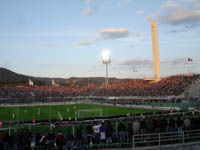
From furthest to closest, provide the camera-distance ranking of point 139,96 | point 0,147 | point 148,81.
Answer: point 148,81, point 139,96, point 0,147

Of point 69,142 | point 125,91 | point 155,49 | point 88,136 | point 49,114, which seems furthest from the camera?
point 155,49

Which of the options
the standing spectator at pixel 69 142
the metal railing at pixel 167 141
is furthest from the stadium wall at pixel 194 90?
the standing spectator at pixel 69 142

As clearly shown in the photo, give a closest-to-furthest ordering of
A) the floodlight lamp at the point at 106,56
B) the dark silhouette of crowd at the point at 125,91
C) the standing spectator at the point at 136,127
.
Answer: the standing spectator at the point at 136,127 < the dark silhouette of crowd at the point at 125,91 < the floodlight lamp at the point at 106,56

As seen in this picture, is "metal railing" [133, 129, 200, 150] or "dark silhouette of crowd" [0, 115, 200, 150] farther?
"metal railing" [133, 129, 200, 150]

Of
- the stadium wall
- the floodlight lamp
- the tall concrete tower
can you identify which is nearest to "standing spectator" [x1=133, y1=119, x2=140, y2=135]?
the stadium wall

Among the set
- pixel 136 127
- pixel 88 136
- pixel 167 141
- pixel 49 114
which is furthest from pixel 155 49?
pixel 88 136

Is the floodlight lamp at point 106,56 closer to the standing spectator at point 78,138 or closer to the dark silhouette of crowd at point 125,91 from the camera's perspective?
the dark silhouette of crowd at point 125,91

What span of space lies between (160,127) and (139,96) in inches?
1575

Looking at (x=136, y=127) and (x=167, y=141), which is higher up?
(x=136, y=127)

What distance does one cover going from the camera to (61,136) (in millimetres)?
11055

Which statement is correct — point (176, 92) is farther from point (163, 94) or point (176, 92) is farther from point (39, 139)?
point (39, 139)

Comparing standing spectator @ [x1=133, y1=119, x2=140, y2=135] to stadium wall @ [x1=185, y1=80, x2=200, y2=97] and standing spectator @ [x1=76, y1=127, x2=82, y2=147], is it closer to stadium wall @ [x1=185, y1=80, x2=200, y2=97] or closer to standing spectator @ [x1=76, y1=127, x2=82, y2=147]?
standing spectator @ [x1=76, y1=127, x2=82, y2=147]

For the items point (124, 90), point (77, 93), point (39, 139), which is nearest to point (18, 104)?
point (77, 93)

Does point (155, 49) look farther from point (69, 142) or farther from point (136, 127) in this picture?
point (69, 142)
